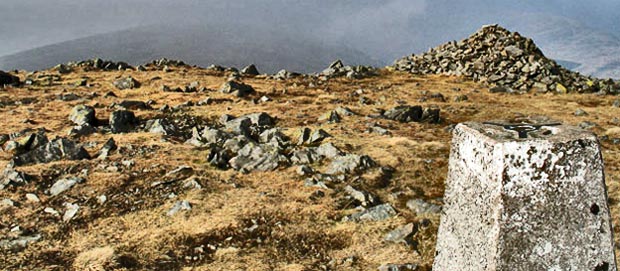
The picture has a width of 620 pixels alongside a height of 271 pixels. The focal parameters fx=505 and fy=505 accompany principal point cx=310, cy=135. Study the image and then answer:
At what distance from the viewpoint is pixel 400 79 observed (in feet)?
130

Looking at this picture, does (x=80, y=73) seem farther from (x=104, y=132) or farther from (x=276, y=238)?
(x=276, y=238)

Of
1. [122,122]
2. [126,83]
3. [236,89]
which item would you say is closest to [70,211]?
[122,122]

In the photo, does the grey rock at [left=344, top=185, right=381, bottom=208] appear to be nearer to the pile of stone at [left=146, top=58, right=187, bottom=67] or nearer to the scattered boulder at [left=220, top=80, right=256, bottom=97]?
the scattered boulder at [left=220, top=80, right=256, bottom=97]

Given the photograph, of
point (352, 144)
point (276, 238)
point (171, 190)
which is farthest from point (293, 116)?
point (276, 238)

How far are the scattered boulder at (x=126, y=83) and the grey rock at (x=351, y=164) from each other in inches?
856

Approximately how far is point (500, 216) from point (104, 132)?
65.5ft

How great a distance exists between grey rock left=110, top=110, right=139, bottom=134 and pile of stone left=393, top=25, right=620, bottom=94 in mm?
24281

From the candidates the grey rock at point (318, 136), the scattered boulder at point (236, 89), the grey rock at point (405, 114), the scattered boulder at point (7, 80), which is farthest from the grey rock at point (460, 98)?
the scattered boulder at point (7, 80)

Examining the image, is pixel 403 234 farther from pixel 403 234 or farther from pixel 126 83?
pixel 126 83

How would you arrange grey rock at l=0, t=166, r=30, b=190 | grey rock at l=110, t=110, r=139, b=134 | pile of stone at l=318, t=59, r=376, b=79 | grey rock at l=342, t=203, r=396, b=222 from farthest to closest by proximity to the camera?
pile of stone at l=318, t=59, r=376, b=79
grey rock at l=110, t=110, r=139, b=134
grey rock at l=0, t=166, r=30, b=190
grey rock at l=342, t=203, r=396, b=222

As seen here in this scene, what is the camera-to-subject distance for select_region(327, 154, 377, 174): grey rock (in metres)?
16.2

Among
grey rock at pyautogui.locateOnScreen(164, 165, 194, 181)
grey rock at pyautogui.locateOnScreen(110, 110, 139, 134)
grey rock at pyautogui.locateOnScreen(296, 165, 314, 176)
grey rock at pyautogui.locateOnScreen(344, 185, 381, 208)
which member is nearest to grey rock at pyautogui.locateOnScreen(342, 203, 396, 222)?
grey rock at pyautogui.locateOnScreen(344, 185, 381, 208)

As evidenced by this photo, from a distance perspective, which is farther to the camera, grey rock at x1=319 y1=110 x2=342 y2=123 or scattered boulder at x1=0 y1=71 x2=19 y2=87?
scattered boulder at x1=0 y1=71 x2=19 y2=87

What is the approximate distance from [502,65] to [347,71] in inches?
474
